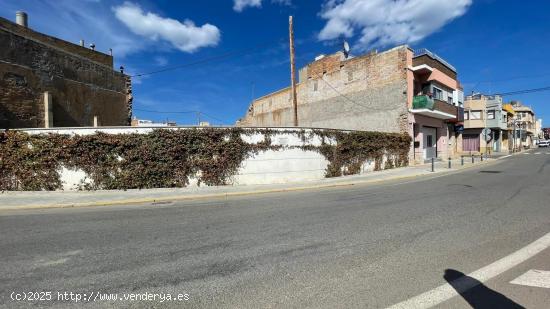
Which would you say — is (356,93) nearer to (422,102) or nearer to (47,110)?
(422,102)

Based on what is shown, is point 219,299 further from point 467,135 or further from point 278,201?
point 467,135

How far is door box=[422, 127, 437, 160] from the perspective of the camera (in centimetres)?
2706

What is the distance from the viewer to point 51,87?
1639 cm

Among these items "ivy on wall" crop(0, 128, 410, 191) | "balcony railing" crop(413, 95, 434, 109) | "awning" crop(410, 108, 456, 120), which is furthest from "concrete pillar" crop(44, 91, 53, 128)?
"balcony railing" crop(413, 95, 434, 109)

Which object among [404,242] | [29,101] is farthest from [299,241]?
[29,101]

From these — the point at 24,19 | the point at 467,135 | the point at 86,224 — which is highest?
the point at 24,19

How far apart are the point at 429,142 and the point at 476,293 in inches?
1100

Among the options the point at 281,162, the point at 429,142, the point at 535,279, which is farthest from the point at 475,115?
the point at 535,279

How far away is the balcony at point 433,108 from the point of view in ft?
75.3

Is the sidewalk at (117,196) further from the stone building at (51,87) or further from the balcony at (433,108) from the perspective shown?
the balcony at (433,108)

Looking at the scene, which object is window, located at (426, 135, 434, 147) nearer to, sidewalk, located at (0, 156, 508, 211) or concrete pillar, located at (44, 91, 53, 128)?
sidewalk, located at (0, 156, 508, 211)

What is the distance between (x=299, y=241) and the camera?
530 centimetres

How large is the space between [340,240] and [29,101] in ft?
57.4

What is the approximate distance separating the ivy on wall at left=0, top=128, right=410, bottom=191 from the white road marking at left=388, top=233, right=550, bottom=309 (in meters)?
11.1
